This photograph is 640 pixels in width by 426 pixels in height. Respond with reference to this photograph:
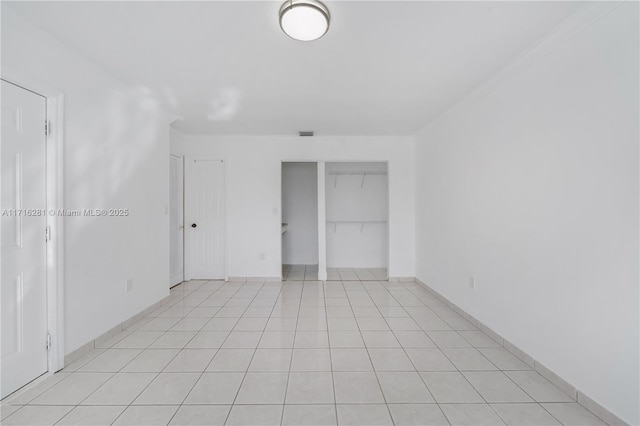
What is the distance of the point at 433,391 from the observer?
1904 millimetres

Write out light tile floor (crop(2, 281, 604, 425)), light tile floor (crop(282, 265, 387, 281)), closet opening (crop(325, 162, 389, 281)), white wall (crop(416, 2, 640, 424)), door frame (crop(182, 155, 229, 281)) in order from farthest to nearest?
closet opening (crop(325, 162, 389, 281)), light tile floor (crop(282, 265, 387, 281)), door frame (crop(182, 155, 229, 281)), light tile floor (crop(2, 281, 604, 425)), white wall (crop(416, 2, 640, 424))

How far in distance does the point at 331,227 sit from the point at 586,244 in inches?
172

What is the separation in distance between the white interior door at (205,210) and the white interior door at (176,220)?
0.09 metres

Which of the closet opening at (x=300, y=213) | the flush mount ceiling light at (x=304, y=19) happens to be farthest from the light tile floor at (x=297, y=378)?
the closet opening at (x=300, y=213)

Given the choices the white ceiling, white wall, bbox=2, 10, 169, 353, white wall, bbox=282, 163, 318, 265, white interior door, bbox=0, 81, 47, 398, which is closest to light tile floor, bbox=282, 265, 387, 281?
white wall, bbox=282, 163, 318, 265

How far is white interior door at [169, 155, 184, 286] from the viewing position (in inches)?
174

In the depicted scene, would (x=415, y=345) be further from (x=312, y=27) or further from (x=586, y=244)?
(x=312, y=27)

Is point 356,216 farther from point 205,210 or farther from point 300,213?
point 205,210

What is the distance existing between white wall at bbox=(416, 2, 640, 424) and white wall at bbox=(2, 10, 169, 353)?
3640 millimetres

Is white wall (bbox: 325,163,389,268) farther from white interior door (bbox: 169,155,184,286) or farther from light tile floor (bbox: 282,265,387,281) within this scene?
white interior door (bbox: 169,155,184,286)

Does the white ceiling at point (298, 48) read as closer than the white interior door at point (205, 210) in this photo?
Yes

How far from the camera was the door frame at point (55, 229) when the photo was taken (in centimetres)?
207

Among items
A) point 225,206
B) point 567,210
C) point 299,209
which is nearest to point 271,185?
point 225,206

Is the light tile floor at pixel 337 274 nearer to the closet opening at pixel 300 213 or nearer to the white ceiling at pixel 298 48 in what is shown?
the closet opening at pixel 300 213
